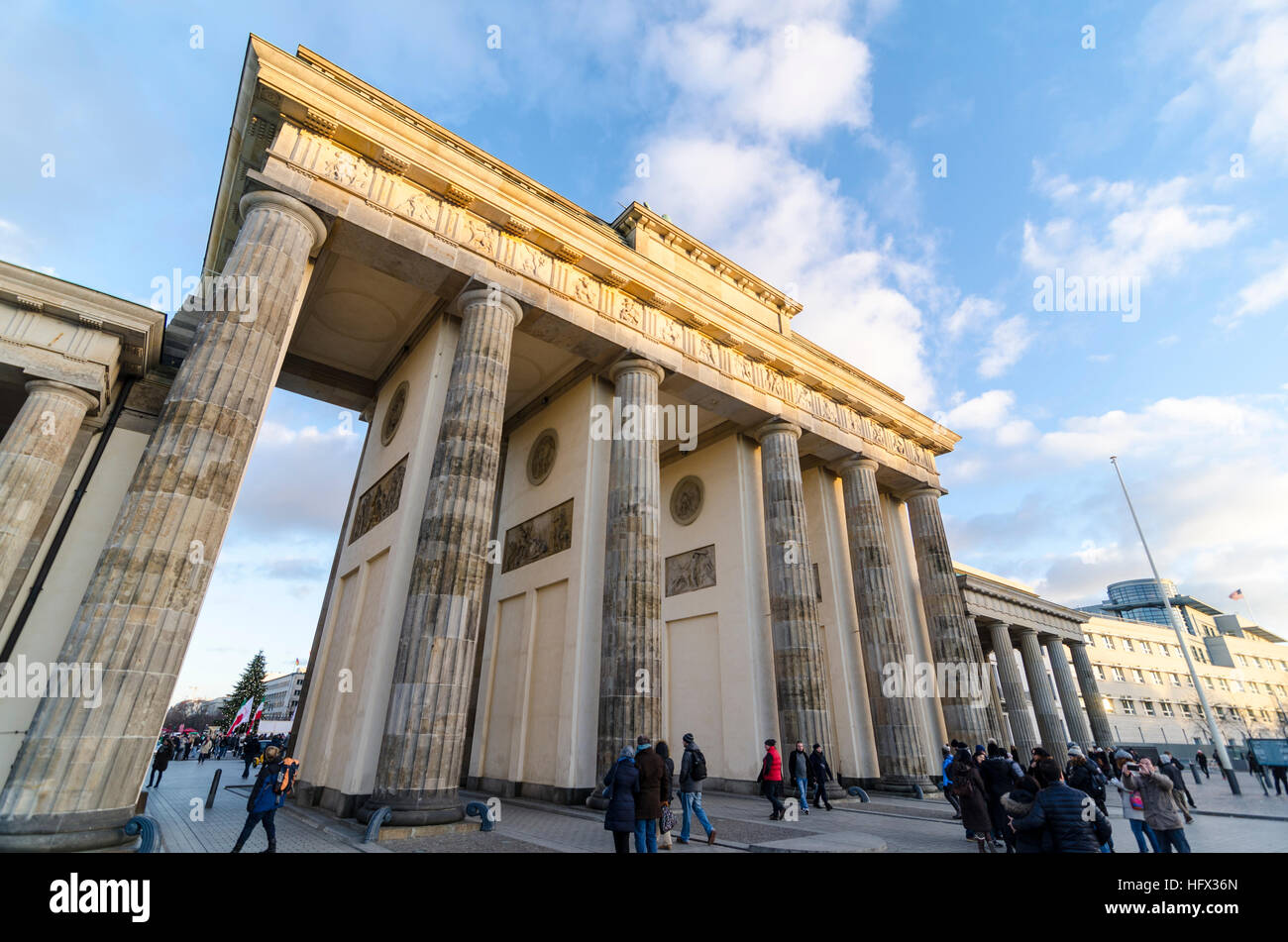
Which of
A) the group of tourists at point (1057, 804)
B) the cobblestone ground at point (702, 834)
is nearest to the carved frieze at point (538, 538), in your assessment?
the cobblestone ground at point (702, 834)

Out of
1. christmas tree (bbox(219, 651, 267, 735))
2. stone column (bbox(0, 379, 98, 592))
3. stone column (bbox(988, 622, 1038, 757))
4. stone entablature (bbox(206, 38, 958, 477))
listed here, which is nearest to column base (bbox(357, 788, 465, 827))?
stone column (bbox(0, 379, 98, 592))

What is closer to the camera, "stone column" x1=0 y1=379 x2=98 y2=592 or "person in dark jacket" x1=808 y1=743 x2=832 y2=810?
"stone column" x1=0 y1=379 x2=98 y2=592

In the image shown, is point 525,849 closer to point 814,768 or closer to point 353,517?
point 814,768

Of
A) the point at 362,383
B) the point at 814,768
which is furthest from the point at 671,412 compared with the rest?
the point at 814,768

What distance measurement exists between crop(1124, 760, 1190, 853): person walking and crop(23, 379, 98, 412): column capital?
56.7ft

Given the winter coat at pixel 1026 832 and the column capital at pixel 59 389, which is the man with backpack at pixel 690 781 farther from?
the column capital at pixel 59 389

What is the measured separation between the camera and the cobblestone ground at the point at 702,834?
7594 mm

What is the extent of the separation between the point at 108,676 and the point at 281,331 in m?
5.77

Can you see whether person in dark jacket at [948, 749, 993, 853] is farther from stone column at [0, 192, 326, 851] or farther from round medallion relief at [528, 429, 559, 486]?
round medallion relief at [528, 429, 559, 486]

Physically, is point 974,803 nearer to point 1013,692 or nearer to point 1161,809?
point 1161,809

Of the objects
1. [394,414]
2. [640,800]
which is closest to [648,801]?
[640,800]

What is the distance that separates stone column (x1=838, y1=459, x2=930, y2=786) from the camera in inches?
657

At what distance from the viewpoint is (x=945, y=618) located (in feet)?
64.5
